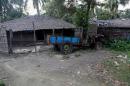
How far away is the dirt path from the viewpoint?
8455 mm

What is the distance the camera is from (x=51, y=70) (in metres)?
10.3

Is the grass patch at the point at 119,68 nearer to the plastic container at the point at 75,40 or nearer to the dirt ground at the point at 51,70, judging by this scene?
the dirt ground at the point at 51,70

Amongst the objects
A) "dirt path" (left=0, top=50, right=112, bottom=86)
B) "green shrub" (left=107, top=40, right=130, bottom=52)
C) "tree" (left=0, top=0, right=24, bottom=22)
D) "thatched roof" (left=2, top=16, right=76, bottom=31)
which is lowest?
"dirt path" (left=0, top=50, right=112, bottom=86)

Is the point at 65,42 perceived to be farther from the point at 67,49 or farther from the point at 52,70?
the point at 52,70

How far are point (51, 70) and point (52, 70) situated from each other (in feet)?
0.19

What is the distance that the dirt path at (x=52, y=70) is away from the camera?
27.7ft

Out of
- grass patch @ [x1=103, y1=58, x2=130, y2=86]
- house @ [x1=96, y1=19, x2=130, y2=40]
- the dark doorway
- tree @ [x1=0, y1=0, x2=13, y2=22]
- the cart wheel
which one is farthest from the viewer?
tree @ [x1=0, y1=0, x2=13, y2=22]

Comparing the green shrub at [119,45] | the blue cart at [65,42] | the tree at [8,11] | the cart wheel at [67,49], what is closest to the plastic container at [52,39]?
the blue cart at [65,42]

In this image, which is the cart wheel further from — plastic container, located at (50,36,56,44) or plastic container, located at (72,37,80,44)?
plastic container, located at (50,36,56,44)

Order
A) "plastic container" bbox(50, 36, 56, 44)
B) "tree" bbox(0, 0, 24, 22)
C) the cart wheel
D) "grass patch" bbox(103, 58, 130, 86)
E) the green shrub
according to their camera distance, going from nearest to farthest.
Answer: "grass patch" bbox(103, 58, 130, 86), the cart wheel, "plastic container" bbox(50, 36, 56, 44), the green shrub, "tree" bbox(0, 0, 24, 22)

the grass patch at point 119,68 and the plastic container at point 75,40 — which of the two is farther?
the plastic container at point 75,40

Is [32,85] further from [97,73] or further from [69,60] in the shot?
[69,60]

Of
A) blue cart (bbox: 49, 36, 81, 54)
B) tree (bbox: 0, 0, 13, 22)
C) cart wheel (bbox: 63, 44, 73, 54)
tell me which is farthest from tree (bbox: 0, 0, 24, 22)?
cart wheel (bbox: 63, 44, 73, 54)

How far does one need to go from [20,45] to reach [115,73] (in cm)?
1342
